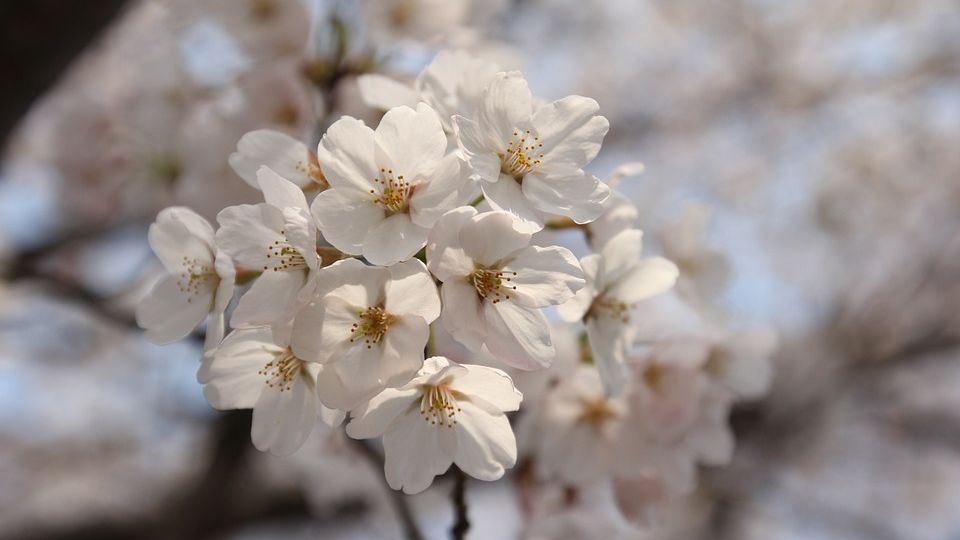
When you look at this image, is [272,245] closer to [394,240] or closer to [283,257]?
[283,257]

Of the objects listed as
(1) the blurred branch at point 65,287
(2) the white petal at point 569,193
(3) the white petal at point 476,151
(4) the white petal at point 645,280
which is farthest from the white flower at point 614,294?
(1) the blurred branch at point 65,287

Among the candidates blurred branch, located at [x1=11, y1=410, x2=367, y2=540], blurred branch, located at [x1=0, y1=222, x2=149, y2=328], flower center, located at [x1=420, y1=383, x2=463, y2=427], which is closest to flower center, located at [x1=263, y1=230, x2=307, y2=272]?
flower center, located at [x1=420, y1=383, x2=463, y2=427]

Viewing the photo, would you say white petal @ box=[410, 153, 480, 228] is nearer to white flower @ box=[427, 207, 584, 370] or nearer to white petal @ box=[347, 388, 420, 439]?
white flower @ box=[427, 207, 584, 370]

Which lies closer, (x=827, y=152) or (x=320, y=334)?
(x=320, y=334)

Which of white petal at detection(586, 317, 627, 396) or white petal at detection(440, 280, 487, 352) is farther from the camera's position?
white petal at detection(586, 317, 627, 396)

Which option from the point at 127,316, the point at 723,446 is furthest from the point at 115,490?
the point at 723,446

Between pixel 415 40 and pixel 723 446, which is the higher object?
pixel 415 40

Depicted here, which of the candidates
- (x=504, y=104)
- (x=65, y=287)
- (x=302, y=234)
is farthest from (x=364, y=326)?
(x=65, y=287)

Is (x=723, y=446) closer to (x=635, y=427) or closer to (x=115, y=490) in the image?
(x=635, y=427)
